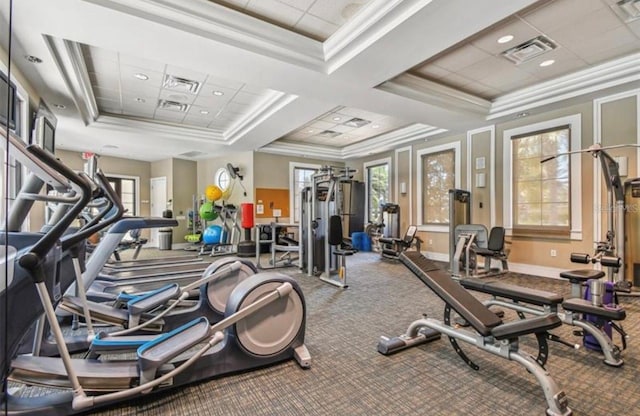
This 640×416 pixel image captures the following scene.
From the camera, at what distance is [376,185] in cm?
935

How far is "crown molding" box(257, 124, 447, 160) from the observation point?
709cm

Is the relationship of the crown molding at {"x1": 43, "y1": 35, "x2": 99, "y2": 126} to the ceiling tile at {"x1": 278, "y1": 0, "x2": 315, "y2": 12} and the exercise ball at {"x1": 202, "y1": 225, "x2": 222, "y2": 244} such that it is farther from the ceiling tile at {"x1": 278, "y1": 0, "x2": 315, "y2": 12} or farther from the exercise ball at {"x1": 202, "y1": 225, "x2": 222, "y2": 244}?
the exercise ball at {"x1": 202, "y1": 225, "x2": 222, "y2": 244}

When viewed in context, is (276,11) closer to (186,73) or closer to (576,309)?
(186,73)

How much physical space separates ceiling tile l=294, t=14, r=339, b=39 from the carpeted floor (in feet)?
10.3

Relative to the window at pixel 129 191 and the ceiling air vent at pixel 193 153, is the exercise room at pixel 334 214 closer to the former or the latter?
the ceiling air vent at pixel 193 153

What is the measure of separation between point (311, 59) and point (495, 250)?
442 cm

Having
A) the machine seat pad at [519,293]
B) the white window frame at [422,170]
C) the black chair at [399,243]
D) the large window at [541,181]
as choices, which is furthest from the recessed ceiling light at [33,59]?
the large window at [541,181]

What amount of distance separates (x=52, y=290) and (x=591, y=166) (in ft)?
21.7

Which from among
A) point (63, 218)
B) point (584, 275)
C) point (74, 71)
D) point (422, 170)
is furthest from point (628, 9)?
point (74, 71)

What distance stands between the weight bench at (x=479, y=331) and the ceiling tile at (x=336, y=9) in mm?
2422

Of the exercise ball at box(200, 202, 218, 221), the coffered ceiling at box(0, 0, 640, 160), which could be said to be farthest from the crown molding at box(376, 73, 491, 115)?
the exercise ball at box(200, 202, 218, 221)

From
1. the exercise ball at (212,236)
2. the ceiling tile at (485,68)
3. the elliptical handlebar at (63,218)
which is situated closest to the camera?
the elliptical handlebar at (63,218)

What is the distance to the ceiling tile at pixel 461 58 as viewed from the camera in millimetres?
3873

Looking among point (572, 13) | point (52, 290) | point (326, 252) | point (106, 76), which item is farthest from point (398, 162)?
point (52, 290)
